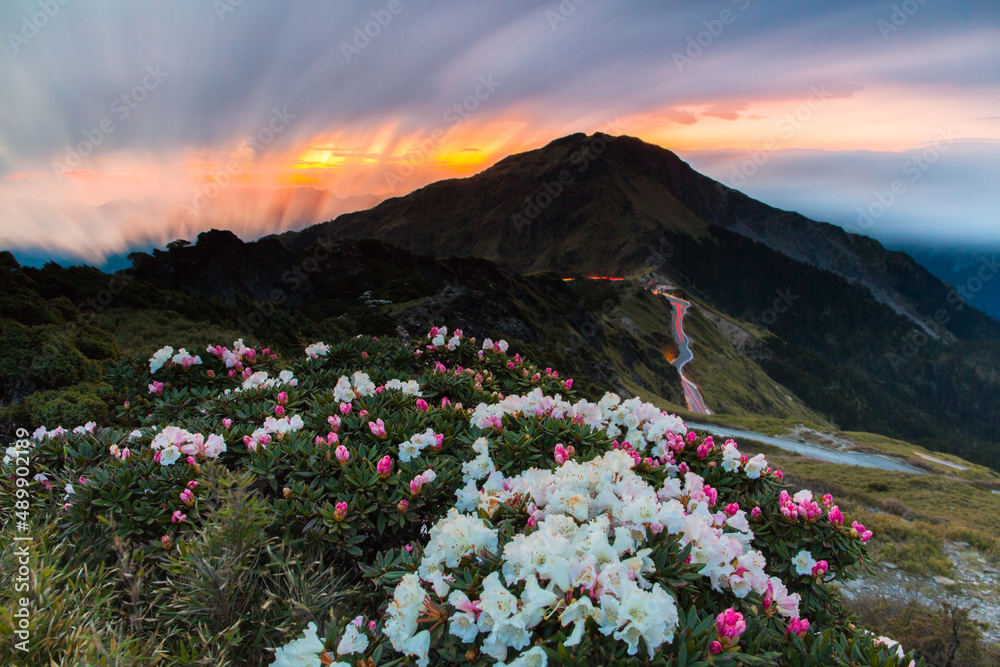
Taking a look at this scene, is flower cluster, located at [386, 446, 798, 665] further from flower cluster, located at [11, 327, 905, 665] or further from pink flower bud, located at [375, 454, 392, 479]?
pink flower bud, located at [375, 454, 392, 479]

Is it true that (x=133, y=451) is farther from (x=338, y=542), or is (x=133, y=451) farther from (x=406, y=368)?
(x=406, y=368)

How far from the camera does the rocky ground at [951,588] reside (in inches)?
309

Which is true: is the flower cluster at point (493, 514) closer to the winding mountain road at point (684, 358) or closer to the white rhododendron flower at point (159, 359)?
the white rhododendron flower at point (159, 359)

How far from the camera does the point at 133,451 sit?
4.03 m

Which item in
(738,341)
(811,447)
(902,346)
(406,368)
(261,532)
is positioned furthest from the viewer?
(902,346)

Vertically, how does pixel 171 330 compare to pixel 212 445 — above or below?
below

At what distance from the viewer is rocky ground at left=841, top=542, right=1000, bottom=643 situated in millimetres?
7855

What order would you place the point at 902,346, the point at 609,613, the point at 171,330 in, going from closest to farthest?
1. the point at 609,613
2. the point at 171,330
3. the point at 902,346

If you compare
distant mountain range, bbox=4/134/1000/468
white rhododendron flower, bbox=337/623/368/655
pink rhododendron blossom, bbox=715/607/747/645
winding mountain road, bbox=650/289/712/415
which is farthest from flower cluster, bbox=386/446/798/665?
winding mountain road, bbox=650/289/712/415

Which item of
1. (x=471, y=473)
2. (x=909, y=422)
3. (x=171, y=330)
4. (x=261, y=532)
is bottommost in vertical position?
(x=909, y=422)

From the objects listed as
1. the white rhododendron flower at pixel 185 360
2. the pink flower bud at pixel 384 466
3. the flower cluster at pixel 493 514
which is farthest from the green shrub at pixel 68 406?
the pink flower bud at pixel 384 466

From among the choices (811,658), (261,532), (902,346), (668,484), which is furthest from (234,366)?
(902,346)

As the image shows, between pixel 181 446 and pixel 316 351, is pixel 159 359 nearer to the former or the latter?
pixel 316 351

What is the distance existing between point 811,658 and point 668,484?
112 centimetres
